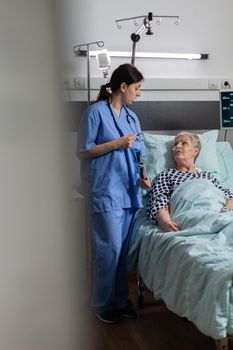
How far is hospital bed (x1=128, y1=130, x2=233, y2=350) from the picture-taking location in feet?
4.62

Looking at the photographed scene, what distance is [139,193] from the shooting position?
7.29 feet

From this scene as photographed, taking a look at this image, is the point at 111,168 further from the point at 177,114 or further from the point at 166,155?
the point at 177,114

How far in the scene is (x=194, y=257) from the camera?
1.63 meters

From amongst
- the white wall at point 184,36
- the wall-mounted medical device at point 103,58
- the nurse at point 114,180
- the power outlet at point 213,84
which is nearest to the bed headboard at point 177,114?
the power outlet at point 213,84

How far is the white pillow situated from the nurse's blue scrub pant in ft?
1.45

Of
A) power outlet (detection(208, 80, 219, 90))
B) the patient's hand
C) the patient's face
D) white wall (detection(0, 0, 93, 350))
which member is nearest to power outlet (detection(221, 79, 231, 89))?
power outlet (detection(208, 80, 219, 90))

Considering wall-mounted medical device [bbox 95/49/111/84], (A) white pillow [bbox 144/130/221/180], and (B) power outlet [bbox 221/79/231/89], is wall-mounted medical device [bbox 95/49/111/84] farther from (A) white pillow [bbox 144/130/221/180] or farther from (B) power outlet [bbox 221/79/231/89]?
(B) power outlet [bbox 221/79/231/89]

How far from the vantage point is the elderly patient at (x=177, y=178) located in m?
2.22

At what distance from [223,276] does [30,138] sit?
46.8 inches

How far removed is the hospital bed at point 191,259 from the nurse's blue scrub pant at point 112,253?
6cm

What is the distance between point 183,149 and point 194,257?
1015 mm

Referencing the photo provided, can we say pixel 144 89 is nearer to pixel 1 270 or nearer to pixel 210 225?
pixel 210 225

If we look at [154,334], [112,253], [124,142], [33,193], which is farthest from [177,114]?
[33,193]

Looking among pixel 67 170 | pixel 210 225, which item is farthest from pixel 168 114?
pixel 67 170
